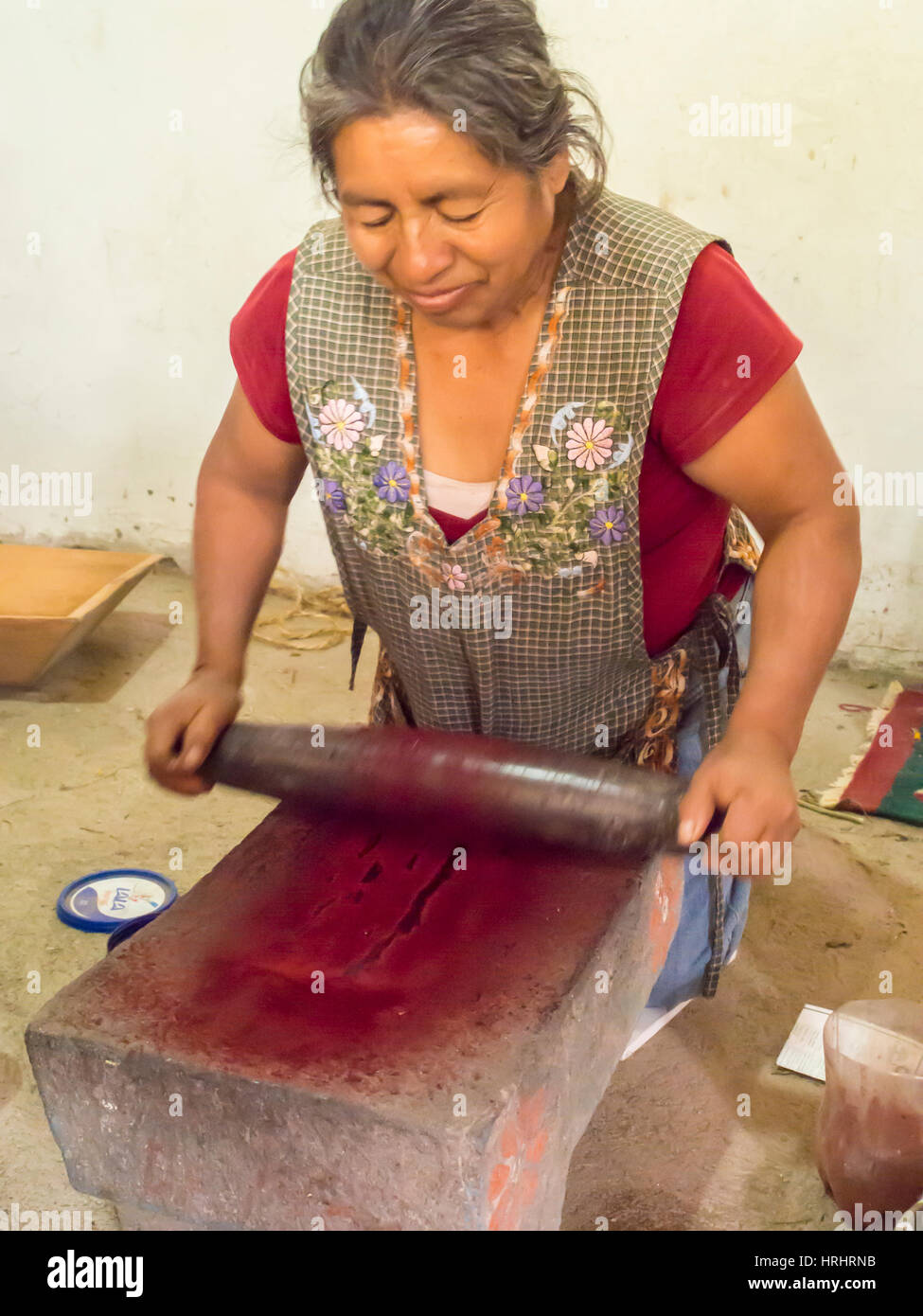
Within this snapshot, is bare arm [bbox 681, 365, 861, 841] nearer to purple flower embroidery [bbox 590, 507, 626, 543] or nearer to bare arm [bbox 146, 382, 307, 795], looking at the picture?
purple flower embroidery [bbox 590, 507, 626, 543]

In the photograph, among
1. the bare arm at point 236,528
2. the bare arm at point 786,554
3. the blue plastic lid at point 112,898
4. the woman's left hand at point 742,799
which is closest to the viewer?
the woman's left hand at point 742,799

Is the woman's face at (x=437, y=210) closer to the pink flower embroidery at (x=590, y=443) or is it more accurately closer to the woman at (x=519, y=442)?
the woman at (x=519, y=442)

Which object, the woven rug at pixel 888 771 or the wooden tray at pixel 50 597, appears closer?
the woven rug at pixel 888 771

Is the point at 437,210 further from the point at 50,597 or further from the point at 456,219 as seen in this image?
the point at 50,597

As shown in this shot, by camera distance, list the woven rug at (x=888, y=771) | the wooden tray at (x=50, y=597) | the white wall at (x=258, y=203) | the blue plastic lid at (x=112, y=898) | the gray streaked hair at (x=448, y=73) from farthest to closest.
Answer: the wooden tray at (x=50, y=597) → the white wall at (x=258, y=203) → the woven rug at (x=888, y=771) → the blue plastic lid at (x=112, y=898) → the gray streaked hair at (x=448, y=73)

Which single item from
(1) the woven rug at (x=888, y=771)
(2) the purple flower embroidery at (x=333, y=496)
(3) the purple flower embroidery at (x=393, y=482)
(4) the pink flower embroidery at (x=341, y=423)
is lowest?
(1) the woven rug at (x=888, y=771)

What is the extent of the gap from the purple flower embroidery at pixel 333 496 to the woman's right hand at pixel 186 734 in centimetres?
31

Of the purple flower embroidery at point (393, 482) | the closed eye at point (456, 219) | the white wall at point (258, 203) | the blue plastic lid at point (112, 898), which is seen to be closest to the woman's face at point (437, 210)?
the closed eye at point (456, 219)

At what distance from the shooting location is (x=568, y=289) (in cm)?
159

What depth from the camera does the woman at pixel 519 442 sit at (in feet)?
4.35

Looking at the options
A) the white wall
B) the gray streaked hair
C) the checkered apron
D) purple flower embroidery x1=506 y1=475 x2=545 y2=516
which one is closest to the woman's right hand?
the checkered apron

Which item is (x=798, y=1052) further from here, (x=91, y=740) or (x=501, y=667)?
(x=91, y=740)

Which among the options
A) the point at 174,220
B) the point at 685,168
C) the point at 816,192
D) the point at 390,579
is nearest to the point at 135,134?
the point at 174,220

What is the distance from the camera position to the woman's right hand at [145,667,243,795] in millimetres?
1604
